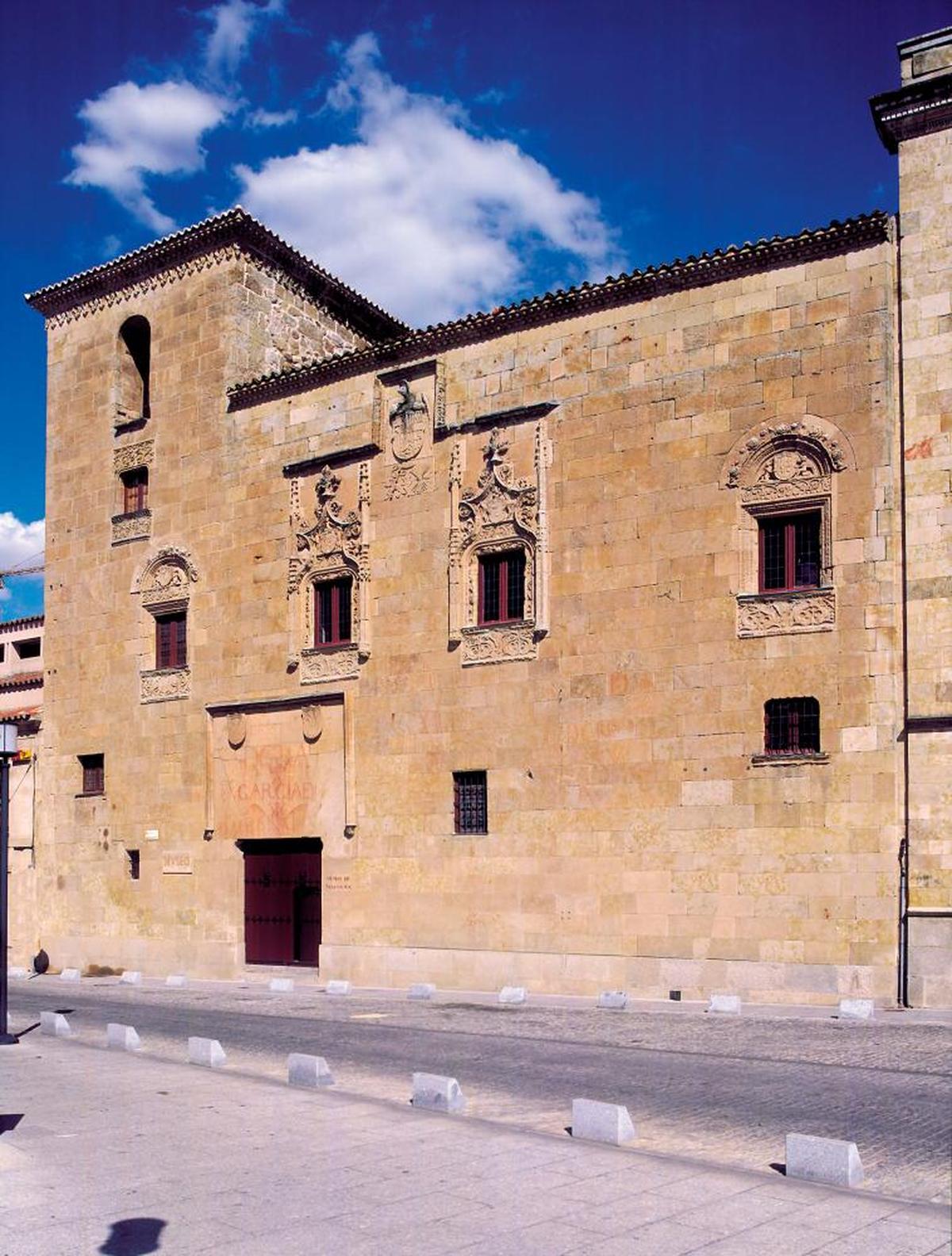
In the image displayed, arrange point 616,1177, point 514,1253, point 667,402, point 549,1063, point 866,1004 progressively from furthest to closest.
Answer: point 667,402 < point 866,1004 < point 549,1063 < point 616,1177 < point 514,1253

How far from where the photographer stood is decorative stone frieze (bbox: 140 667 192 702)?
26.0 metres

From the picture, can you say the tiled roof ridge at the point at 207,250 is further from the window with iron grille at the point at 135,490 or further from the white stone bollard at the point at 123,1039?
the white stone bollard at the point at 123,1039

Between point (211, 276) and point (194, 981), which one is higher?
point (211, 276)

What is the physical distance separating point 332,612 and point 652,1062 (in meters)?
12.6

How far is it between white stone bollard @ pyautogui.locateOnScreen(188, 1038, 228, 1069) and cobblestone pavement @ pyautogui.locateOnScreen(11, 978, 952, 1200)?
390mm

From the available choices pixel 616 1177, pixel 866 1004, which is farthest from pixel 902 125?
pixel 616 1177

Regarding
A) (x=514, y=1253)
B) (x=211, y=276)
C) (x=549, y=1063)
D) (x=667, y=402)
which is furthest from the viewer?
(x=211, y=276)

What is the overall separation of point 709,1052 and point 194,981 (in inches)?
536

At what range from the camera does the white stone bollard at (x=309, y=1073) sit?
1195 cm

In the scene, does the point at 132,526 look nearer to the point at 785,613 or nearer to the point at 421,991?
the point at 421,991

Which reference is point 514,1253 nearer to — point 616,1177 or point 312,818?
point 616,1177

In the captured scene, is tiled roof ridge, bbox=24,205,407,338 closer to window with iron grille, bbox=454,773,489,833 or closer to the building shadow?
window with iron grille, bbox=454,773,489,833

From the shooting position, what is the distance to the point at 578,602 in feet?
67.5

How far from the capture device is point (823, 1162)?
318 inches
